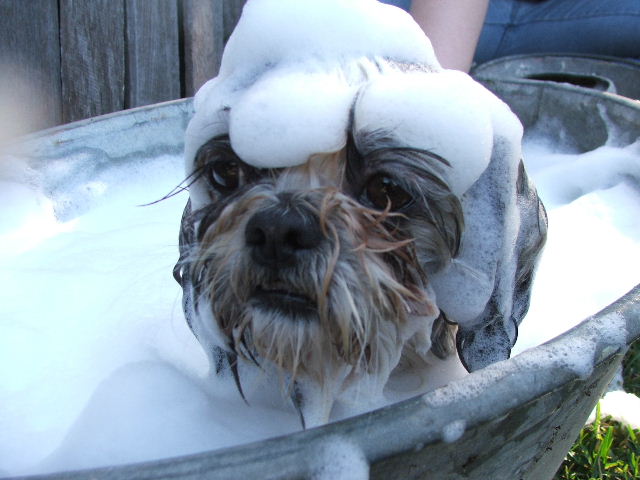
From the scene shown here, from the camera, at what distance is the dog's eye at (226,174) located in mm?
1394

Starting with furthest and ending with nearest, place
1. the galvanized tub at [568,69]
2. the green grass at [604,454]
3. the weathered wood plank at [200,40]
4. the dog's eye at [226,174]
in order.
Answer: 1. the weathered wood plank at [200,40]
2. the galvanized tub at [568,69]
3. the green grass at [604,454]
4. the dog's eye at [226,174]

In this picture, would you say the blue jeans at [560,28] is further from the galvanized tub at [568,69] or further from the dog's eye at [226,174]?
the dog's eye at [226,174]

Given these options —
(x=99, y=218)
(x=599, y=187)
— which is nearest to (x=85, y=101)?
(x=99, y=218)

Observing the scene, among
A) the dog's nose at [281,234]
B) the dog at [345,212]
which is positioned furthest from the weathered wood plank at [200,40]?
the dog's nose at [281,234]

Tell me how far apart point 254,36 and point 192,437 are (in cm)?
92

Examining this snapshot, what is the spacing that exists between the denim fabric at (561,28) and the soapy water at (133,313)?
0.92m

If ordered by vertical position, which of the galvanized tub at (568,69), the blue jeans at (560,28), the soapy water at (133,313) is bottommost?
the soapy water at (133,313)

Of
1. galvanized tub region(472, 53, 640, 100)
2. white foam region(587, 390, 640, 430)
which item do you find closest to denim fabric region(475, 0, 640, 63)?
galvanized tub region(472, 53, 640, 100)

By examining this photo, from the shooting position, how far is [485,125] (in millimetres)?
1345

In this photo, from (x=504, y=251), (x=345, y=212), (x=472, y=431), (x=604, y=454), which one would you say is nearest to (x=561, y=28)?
(x=604, y=454)

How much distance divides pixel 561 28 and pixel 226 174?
2.78 metres

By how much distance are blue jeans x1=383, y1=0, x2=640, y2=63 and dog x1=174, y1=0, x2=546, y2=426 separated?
2048 mm

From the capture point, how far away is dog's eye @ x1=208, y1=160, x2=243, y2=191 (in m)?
1.39

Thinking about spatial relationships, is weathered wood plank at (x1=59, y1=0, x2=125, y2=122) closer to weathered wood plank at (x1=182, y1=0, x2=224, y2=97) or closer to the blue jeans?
weathered wood plank at (x1=182, y1=0, x2=224, y2=97)
